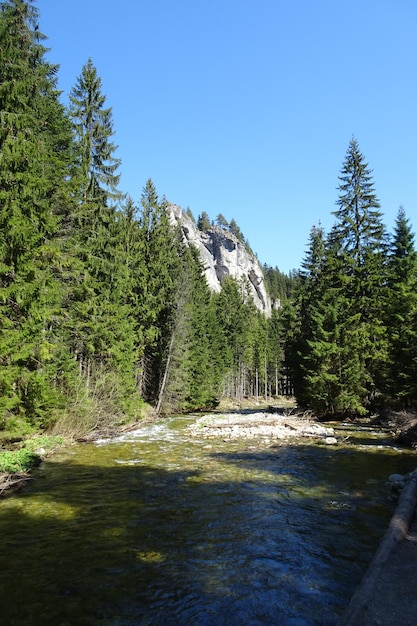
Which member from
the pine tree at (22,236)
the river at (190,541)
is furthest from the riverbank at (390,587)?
the pine tree at (22,236)

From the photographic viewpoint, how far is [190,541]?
261 inches

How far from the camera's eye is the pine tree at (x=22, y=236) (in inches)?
439

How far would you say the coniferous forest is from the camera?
12.0 meters

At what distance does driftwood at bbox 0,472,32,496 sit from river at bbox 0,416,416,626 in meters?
0.33

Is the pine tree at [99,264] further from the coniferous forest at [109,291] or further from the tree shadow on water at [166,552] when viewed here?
the tree shadow on water at [166,552]

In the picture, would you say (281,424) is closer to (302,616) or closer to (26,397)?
(26,397)

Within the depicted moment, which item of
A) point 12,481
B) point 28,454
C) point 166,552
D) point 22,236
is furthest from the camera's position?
point 28,454

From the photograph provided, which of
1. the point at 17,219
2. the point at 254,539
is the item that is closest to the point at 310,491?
the point at 254,539

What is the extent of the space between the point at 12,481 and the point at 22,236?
6523mm

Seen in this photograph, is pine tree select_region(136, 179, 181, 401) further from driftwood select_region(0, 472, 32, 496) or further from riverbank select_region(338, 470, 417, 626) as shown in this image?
riverbank select_region(338, 470, 417, 626)

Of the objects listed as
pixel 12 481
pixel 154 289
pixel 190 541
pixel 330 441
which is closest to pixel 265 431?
pixel 330 441

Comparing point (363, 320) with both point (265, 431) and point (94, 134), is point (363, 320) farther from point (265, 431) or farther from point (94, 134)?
point (94, 134)

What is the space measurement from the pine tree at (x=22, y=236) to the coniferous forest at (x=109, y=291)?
5 cm

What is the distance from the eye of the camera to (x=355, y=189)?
92.9ft
